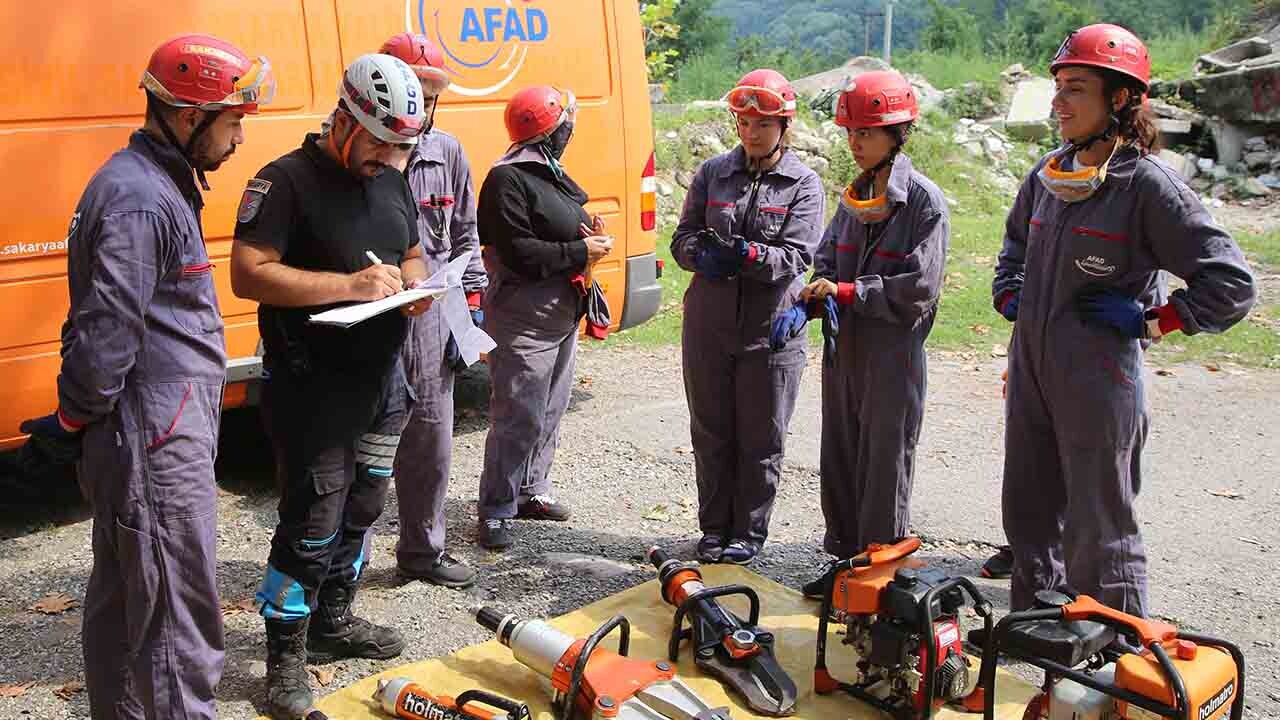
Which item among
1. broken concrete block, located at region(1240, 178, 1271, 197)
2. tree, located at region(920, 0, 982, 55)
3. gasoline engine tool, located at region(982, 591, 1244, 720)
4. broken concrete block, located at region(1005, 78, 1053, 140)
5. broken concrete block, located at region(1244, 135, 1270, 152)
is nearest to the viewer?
gasoline engine tool, located at region(982, 591, 1244, 720)

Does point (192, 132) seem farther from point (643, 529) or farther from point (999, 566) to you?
point (999, 566)

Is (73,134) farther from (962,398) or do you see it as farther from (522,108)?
(962,398)

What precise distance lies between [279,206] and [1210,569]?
14.6ft

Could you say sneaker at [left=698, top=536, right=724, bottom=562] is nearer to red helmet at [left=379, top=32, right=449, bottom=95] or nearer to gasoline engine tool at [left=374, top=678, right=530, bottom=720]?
gasoline engine tool at [left=374, top=678, right=530, bottom=720]

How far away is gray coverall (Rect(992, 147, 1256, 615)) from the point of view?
3926 mm

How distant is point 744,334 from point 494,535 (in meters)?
1.57

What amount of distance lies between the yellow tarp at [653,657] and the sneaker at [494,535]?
955 millimetres

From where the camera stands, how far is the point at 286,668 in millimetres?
3973

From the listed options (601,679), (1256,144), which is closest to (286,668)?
(601,679)

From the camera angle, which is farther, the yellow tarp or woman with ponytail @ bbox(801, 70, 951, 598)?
woman with ponytail @ bbox(801, 70, 951, 598)

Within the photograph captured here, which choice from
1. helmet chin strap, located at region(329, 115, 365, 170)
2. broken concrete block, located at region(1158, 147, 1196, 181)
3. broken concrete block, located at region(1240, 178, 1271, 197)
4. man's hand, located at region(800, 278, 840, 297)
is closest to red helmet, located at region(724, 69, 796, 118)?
man's hand, located at region(800, 278, 840, 297)

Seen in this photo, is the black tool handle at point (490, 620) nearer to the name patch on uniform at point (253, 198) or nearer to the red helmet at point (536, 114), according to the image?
the name patch on uniform at point (253, 198)

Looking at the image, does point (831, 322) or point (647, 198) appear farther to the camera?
point (647, 198)

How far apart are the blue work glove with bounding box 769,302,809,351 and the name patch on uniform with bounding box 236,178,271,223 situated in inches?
89.3
